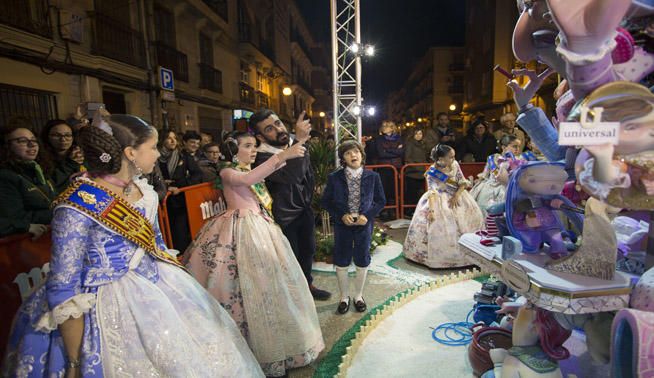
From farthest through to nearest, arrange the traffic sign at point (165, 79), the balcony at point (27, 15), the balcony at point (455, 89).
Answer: the balcony at point (455, 89) < the traffic sign at point (165, 79) < the balcony at point (27, 15)

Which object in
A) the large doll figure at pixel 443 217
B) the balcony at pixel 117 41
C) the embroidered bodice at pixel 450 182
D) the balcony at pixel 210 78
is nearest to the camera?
the large doll figure at pixel 443 217

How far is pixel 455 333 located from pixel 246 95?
1818 cm

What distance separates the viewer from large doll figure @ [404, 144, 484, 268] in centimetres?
523

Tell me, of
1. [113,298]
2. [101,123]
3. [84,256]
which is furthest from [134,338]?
[101,123]

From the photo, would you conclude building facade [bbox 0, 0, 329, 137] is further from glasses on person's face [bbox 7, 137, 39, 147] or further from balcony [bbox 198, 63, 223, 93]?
glasses on person's face [bbox 7, 137, 39, 147]

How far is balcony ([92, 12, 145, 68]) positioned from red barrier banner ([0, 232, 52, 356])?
787cm

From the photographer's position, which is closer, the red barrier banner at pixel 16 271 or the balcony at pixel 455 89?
the red barrier banner at pixel 16 271

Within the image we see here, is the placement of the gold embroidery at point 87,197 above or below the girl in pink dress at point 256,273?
above

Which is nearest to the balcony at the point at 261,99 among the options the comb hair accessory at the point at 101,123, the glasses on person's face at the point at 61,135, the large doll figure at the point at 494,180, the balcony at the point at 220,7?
the balcony at the point at 220,7

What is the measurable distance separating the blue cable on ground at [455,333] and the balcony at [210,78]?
13.7 metres

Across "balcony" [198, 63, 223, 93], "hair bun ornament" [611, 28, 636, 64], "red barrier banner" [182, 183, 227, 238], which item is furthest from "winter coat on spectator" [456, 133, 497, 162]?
"balcony" [198, 63, 223, 93]

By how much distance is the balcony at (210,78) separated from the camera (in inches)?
574

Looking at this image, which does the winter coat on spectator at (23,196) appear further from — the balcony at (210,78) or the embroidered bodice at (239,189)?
the balcony at (210,78)

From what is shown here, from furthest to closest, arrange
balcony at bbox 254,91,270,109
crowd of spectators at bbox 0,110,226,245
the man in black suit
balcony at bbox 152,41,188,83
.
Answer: balcony at bbox 254,91,270,109 < balcony at bbox 152,41,188,83 < the man in black suit < crowd of spectators at bbox 0,110,226,245
